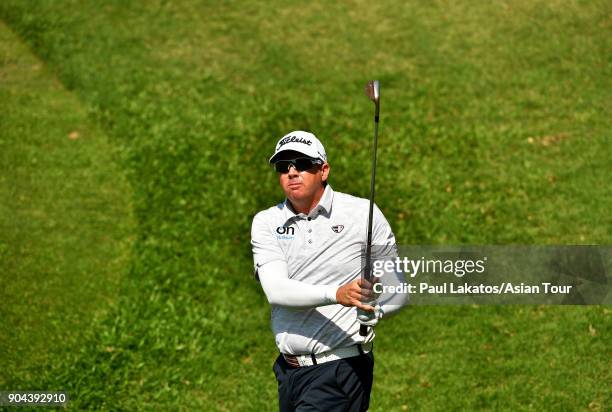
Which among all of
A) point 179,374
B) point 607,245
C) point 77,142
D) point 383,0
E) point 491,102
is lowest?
point 179,374

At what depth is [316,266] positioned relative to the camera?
339 inches

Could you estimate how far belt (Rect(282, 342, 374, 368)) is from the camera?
8586 millimetres

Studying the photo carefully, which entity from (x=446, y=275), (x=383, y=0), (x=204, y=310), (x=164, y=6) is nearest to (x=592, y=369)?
(x=446, y=275)

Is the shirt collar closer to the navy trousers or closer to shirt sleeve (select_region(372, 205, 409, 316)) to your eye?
shirt sleeve (select_region(372, 205, 409, 316))

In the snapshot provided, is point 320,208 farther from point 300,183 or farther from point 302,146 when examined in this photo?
point 302,146

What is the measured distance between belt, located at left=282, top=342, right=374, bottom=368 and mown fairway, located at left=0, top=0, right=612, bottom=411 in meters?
3.88

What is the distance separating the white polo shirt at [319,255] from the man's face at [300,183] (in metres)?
0.13

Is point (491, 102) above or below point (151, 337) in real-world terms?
above

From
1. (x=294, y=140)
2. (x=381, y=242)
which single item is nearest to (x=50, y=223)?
(x=294, y=140)

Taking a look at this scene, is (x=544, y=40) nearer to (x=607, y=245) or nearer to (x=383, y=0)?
(x=383, y=0)

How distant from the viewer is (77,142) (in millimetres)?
16688

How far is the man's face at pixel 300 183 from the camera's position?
28.3ft

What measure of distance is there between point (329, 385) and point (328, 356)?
27cm

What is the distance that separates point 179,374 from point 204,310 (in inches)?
49.8
